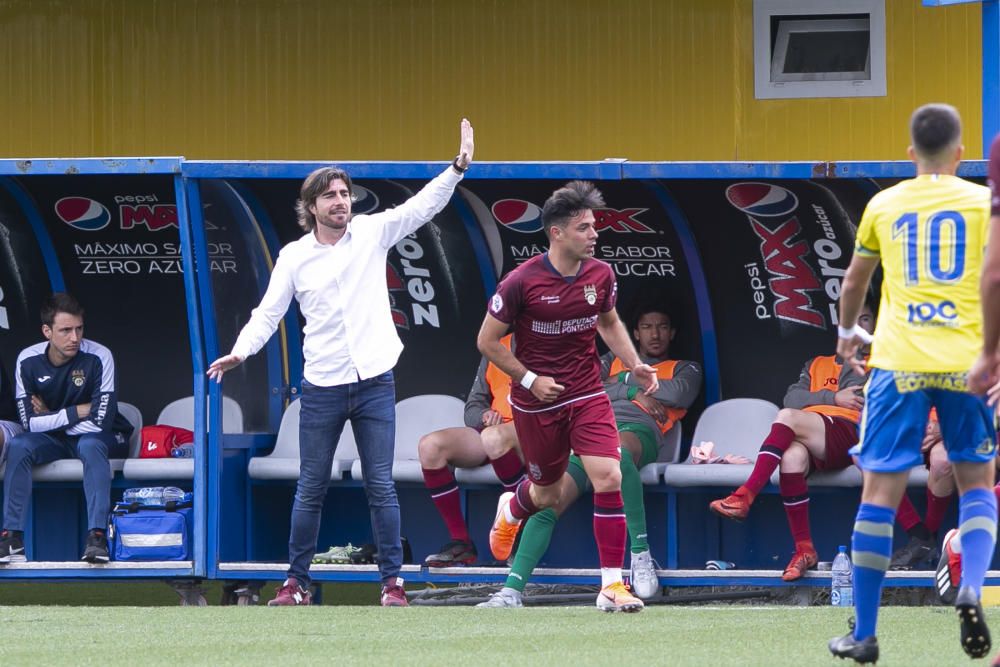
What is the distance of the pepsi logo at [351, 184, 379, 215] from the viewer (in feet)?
29.2

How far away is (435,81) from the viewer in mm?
10117

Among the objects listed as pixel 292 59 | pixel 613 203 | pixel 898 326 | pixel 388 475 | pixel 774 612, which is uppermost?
pixel 292 59

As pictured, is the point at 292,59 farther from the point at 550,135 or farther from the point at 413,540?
the point at 413,540

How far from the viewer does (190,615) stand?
23.2 feet

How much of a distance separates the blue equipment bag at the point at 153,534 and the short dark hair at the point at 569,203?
2569mm

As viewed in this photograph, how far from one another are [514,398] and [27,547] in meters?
3.16

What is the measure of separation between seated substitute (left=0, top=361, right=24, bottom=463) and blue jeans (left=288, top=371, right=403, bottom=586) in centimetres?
193

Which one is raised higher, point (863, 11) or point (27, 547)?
point (863, 11)

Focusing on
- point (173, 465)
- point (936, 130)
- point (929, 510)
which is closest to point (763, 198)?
point (929, 510)

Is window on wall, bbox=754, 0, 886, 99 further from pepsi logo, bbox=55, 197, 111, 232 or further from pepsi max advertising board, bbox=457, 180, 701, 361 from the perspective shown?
pepsi logo, bbox=55, 197, 111, 232

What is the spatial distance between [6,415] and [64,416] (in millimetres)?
604

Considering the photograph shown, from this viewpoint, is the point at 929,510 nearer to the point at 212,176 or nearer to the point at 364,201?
the point at 364,201

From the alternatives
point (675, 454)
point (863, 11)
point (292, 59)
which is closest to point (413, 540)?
point (675, 454)

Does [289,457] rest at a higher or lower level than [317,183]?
lower
